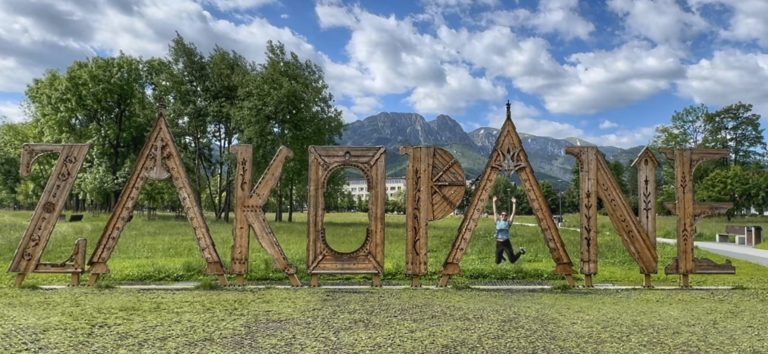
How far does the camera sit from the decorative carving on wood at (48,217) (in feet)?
35.1

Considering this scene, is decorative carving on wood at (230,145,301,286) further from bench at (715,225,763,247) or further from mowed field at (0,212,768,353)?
bench at (715,225,763,247)

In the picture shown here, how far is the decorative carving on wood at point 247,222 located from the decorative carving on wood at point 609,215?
625 centimetres

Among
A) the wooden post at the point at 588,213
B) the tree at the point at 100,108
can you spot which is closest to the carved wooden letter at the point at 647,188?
the wooden post at the point at 588,213

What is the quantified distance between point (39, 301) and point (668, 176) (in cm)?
5976

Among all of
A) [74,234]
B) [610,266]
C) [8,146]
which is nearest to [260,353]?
[610,266]

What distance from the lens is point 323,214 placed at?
1095 cm

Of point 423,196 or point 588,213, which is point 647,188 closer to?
point 588,213

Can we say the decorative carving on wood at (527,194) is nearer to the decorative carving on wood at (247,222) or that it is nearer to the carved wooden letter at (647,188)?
the carved wooden letter at (647,188)

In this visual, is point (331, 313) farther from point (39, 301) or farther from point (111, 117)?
point (111, 117)

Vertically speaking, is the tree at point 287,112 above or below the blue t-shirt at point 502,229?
above

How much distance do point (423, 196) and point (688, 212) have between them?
5.77 m

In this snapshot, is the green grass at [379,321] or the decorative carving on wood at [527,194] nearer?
the green grass at [379,321]

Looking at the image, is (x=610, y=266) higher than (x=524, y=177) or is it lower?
lower

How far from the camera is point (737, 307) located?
884 cm
